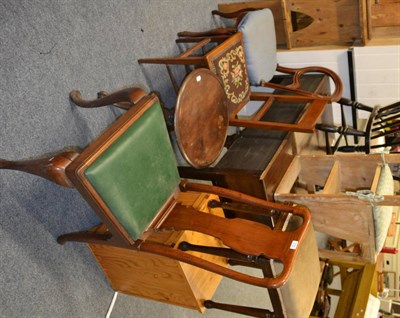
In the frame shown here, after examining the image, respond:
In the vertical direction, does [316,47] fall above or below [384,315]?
above

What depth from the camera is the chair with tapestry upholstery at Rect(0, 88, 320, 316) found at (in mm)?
1317

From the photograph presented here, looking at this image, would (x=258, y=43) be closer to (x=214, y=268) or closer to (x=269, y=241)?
(x=269, y=241)

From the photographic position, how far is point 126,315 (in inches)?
83.3

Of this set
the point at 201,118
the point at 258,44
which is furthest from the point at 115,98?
the point at 258,44

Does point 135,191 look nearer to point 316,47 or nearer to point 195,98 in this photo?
point 195,98

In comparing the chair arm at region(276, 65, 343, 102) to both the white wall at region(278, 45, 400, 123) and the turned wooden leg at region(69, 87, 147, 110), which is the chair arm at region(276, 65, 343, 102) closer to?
the white wall at region(278, 45, 400, 123)

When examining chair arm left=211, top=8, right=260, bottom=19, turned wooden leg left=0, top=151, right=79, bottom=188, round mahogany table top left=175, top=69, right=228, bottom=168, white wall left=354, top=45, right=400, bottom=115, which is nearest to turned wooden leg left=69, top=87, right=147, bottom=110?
round mahogany table top left=175, top=69, right=228, bottom=168

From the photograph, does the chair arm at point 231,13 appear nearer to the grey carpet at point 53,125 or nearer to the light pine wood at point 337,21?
the light pine wood at point 337,21

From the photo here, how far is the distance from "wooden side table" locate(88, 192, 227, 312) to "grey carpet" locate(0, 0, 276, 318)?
10 centimetres

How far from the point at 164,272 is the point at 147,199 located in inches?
15.6

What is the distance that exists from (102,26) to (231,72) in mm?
698

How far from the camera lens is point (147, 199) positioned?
5.02 feet

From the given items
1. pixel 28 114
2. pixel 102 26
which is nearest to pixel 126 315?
pixel 28 114

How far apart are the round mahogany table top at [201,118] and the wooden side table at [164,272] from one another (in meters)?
0.21
